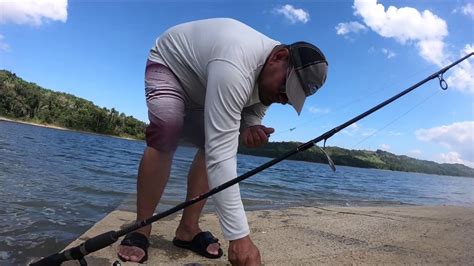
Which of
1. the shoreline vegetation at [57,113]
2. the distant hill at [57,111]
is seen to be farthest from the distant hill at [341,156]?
the distant hill at [57,111]

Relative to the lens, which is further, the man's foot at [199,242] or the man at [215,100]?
the man's foot at [199,242]

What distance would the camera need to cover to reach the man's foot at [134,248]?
244cm

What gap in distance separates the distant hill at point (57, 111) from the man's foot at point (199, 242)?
88895mm

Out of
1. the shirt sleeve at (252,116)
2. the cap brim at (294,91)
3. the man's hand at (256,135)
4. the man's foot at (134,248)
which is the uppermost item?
the cap brim at (294,91)

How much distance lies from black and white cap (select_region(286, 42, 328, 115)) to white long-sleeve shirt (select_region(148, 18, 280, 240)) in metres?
0.17

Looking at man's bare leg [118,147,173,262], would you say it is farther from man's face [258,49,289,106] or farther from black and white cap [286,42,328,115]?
black and white cap [286,42,328,115]

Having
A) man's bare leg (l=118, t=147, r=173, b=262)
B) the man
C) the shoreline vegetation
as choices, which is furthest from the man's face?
the shoreline vegetation

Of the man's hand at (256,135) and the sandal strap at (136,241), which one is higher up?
the man's hand at (256,135)

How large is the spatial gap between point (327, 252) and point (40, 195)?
3546 mm

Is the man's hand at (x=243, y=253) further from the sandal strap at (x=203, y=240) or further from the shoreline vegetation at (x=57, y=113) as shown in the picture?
the shoreline vegetation at (x=57, y=113)

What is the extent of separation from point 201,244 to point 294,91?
1275 mm

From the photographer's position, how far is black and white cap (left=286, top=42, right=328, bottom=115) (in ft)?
6.74

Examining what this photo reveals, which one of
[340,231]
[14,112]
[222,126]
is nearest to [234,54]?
[222,126]

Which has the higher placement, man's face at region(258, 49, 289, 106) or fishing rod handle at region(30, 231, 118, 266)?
man's face at region(258, 49, 289, 106)
